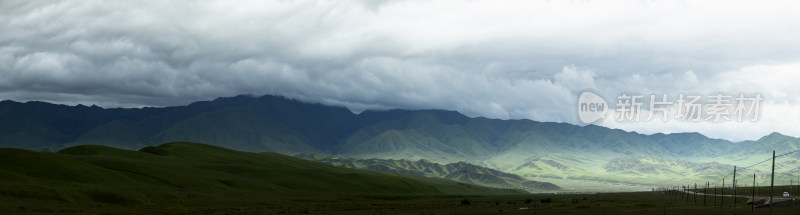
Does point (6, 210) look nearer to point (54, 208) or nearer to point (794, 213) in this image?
point (54, 208)

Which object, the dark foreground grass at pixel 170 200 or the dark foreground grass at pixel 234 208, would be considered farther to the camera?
the dark foreground grass at pixel 170 200

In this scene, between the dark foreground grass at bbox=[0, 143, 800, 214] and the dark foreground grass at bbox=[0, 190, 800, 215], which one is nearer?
the dark foreground grass at bbox=[0, 190, 800, 215]

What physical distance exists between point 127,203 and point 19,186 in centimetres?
1761

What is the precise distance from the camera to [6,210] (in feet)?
304

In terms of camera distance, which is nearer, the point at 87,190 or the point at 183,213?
the point at 183,213

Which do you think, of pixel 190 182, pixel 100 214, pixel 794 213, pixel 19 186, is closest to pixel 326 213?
pixel 100 214

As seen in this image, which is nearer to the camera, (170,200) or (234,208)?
(234,208)

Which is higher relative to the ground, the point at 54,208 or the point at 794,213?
the point at 794,213

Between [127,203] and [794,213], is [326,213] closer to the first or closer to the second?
[127,203]

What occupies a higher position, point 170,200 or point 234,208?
point 234,208

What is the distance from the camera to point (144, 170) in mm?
189250

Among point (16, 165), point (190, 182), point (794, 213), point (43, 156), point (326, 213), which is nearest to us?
point (794, 213)

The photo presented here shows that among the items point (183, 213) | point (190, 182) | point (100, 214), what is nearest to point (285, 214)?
point (183, 213)

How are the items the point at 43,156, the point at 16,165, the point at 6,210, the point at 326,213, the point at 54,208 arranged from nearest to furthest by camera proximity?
the point at 6,210 < the point at 54,208 < the point at 326,213 < the point at 16,165 < the point at 43,156
